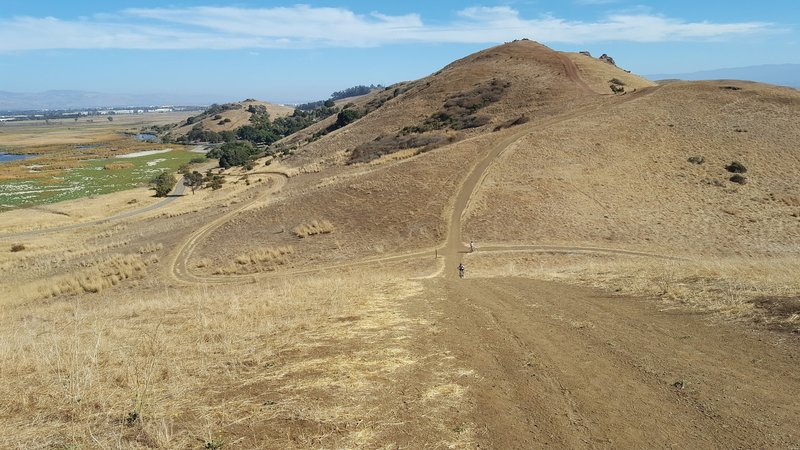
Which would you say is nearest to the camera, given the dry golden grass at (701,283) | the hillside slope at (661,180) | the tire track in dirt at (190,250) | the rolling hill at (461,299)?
the rolling hill at (461,299)

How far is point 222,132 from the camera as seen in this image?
606ft

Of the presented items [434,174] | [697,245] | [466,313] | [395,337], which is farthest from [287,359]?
[434,174]

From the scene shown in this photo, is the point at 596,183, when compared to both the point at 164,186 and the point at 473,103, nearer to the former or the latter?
the point at 473,103

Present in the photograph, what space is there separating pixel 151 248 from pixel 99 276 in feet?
20.8

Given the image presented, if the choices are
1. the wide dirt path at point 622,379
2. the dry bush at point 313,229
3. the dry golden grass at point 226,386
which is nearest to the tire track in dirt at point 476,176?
the dry bush at point 313,229

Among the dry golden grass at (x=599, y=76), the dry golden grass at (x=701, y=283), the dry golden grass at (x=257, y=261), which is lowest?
the dry golden grass at (x=257, y=261)

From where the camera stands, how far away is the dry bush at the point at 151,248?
3622 centimetres

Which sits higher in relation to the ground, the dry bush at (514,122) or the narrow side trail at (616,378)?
the dry bush at (514,122)

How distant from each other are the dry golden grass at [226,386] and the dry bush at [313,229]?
2213cm

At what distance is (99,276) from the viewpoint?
3050 centimetres

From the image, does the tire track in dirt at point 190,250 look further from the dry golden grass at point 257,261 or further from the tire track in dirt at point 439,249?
the dry golden grass at point 257,261

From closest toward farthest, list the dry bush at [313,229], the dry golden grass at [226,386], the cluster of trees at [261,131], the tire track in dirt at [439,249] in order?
1. the dry golden grass at [226,386]
2. the tire track in dirt at [439,249]
3. the dry bush at [313,229]
4. the cluster of trees at [261,131]

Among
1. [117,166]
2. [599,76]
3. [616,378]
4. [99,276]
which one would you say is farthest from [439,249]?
[117,166]

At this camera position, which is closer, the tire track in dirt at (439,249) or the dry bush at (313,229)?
the tire track in dirt at (439,249)
